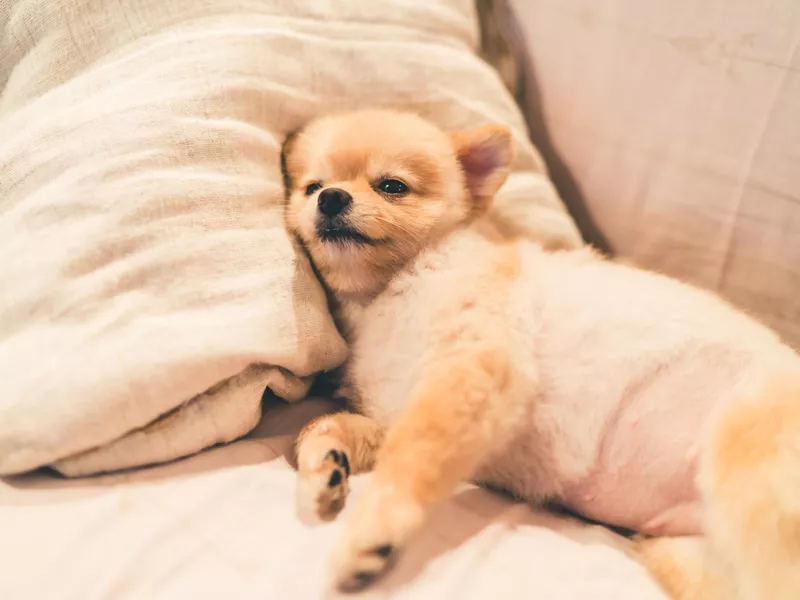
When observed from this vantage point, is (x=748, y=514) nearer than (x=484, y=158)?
Yes

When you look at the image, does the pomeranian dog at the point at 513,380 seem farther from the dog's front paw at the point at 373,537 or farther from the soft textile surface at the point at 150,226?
the soft textile surface at the point at 150,226

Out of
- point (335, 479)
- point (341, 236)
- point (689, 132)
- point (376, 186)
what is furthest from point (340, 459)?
point (689, 132)

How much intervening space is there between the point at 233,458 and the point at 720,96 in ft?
4.15

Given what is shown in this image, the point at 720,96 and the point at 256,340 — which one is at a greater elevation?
the point at 720,96

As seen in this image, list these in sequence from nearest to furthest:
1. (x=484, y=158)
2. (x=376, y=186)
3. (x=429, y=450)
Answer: (x=429, y=450)
(x=376, y=186)
(x=484, y=158)

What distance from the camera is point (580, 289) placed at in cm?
117

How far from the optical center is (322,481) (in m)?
0.91

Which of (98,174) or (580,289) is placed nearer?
(98,174)

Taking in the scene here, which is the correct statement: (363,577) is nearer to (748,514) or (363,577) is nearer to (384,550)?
(384,550)

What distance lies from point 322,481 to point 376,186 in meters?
0.61

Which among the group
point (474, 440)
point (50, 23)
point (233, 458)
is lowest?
point (233, 458)

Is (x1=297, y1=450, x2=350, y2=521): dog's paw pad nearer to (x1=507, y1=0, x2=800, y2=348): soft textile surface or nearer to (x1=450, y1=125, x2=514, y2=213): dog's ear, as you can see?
(x1=450, y1=125, x2=514, y2=213): dog's ear

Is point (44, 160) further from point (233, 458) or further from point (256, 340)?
point (233, 458)

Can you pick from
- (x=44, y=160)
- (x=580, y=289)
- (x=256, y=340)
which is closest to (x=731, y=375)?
(x=580, y=289)
